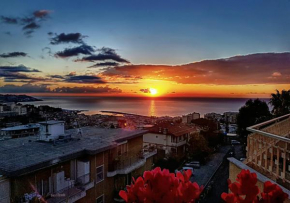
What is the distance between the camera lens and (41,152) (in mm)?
9789

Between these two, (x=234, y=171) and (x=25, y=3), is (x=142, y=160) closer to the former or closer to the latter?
(x=234, y=171)

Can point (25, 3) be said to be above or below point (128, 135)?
above

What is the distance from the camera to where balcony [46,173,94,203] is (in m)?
8.80

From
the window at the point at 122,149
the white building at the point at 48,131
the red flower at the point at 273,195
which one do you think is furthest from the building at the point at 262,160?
the white building at the point at 48,131

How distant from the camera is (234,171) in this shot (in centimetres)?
530

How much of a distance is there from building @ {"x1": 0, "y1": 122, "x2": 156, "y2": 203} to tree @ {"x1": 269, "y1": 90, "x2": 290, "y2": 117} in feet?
60.1

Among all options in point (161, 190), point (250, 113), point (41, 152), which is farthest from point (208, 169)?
point (161, 190)

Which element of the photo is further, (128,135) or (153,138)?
(153,138)

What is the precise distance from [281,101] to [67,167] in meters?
25.3

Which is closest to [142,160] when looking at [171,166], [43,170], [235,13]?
[43,170]

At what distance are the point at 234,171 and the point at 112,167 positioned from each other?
27.7ft

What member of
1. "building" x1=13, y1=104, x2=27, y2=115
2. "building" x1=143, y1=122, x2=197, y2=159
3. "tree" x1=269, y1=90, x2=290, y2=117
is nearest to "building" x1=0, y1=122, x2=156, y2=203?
"building" x1=143, y1=122, x2=197, y2=159

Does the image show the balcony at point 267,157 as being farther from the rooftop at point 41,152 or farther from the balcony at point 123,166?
the balcony at point 123,166

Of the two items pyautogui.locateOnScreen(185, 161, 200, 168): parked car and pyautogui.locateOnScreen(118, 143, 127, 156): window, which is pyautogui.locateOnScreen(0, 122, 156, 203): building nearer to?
pyautogui.locateOnScreen(118, 143, 127, 156): window
